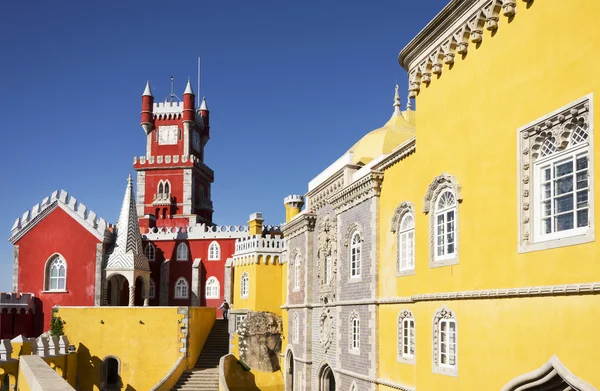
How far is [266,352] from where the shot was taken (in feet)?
91.1

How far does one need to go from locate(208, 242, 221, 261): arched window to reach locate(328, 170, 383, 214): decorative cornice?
20.6 meters

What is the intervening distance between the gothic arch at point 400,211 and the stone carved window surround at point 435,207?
133 inches

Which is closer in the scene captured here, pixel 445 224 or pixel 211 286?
pixel 445 224

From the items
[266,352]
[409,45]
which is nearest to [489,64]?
[409,45]

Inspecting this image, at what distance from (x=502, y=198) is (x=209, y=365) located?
22.6 m

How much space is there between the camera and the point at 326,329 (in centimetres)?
2077

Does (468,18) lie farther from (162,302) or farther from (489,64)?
(162,302)

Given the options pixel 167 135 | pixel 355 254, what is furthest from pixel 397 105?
pixel 167 135

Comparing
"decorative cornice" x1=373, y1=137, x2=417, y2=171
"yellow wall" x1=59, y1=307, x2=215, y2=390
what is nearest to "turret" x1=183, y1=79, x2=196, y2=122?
"yellow wall" x1=59, y1=307, x2=215, y2=390

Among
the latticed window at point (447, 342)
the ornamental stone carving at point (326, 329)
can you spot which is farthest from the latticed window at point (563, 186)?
the ornamental stone carving at point (326, 329)

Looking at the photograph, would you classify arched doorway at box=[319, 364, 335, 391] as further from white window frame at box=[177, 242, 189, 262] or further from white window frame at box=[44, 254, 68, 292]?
white window frame at box=[177, 242, 189, 262]

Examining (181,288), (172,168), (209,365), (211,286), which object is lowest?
(209,365)

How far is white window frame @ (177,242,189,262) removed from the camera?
1577 inches

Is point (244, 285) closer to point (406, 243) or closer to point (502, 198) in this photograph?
point (406, 243)
